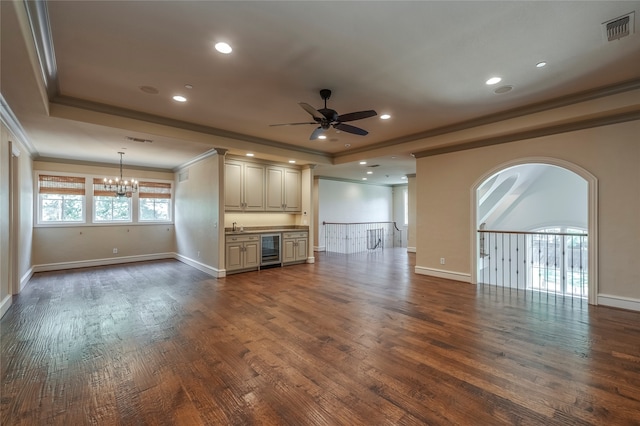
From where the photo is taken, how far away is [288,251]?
24.7ft

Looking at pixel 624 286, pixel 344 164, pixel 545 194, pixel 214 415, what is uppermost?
pixel 344 164

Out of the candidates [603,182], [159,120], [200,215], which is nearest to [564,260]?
[603,182]

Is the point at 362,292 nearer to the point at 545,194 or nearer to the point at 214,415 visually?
the point at 214,415

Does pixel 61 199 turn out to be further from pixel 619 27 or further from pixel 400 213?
pixel 400 213

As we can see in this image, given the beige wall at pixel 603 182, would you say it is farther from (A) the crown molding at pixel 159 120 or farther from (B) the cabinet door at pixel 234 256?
(B) the cabinet door at pixel 234 256

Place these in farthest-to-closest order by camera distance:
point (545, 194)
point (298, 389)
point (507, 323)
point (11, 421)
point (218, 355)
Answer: point (545, 194) < point (507, 323) < point (218, 355) < point (298, 389) < point (11, 421)

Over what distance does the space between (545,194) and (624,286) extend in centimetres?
631

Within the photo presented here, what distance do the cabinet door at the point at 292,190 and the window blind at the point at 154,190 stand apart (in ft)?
12.5

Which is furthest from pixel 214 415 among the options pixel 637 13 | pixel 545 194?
pixel 545 194

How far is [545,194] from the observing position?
937cm

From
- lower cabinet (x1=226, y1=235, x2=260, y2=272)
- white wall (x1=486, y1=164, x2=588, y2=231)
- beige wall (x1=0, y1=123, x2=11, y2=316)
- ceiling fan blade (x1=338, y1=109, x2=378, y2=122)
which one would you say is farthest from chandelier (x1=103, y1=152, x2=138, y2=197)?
white wall (x1=486, y1=164, x2=588, y2=231)

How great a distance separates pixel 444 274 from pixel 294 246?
3732 mm

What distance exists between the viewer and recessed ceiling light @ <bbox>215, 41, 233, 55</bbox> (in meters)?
2.79

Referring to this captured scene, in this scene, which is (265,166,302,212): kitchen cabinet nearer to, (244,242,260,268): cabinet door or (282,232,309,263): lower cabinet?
(282,232,309,263): lower cabinet
